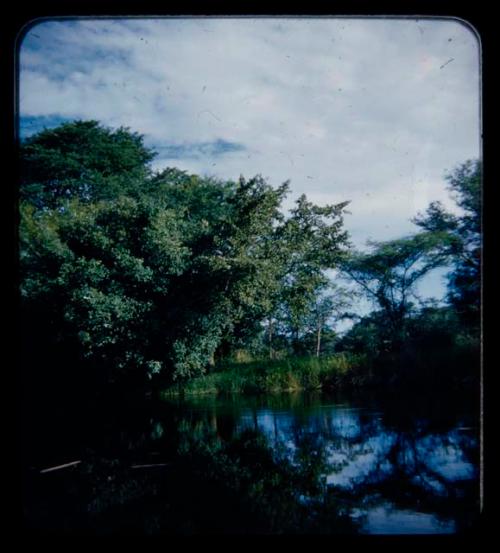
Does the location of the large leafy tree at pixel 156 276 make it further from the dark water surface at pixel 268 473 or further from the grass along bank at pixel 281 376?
the dark water surface at pixel 268 473

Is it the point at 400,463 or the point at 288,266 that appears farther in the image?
the point at 288,266

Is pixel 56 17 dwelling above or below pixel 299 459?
above

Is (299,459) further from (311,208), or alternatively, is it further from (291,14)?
(311,208)

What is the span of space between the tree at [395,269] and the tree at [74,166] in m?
6.61

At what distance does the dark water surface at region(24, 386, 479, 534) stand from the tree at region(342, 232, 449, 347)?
369 centimetres

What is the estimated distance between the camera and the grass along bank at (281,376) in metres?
8.06

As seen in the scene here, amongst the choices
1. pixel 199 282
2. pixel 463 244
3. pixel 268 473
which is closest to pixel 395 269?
pixel 463 244

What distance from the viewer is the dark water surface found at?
2312mm

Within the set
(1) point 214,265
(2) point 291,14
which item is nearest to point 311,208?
(1) point 214,265

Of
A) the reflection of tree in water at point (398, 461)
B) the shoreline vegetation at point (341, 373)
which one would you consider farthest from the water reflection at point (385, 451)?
the shoreline vegetation at point (341, 373)

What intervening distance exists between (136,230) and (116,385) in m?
3.29

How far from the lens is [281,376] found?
27.8 feet

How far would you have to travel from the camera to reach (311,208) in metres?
8.71
